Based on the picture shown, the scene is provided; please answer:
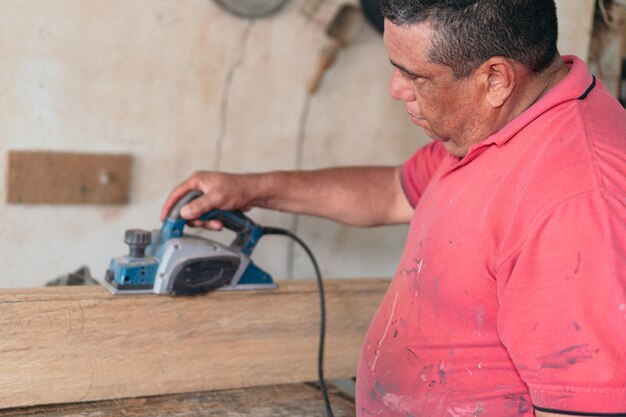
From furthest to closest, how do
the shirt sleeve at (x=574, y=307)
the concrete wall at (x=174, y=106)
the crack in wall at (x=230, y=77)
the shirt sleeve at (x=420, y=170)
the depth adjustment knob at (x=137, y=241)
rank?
the crack in wall at (x=230, y=77), the concrete wall at (x=174, y=106), the shirt sleeve at (x=420, y=170), the depth adjustment knob at (x=137, y=241), the shirt sleeve at (x=574, y=307)

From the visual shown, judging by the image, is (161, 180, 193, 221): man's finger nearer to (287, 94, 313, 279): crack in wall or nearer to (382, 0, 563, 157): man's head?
(382, 0, 563, 157): man's head

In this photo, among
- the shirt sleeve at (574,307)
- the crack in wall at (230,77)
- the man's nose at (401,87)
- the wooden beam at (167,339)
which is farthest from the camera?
the crack in wall at (230,77)

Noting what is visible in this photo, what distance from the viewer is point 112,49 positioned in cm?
234

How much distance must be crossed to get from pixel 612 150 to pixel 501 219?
0.19m

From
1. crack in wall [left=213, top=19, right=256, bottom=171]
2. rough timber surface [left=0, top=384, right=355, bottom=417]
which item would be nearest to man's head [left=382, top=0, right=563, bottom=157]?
rough timber surface [left=0, top=384, right=355, bottom=417]

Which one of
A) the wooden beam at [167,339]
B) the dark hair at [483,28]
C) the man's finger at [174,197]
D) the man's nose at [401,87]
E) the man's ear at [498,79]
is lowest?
the wooden beam at [167,339]

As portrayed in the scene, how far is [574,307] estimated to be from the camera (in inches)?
41.9

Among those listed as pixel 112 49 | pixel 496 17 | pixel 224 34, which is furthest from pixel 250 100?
pixel 496 17

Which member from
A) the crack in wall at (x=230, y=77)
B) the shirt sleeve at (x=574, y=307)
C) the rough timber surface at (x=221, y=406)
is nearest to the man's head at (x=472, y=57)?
the shirt sleeve at (x=574, y=307)

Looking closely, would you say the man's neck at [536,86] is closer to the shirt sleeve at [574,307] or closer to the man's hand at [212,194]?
the shirt sleeve at [574,307]

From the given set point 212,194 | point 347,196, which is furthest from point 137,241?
point 347,196

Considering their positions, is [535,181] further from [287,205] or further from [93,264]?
[93,264]

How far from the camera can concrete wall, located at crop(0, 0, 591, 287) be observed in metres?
2.28

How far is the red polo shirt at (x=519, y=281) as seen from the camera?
1068mm
